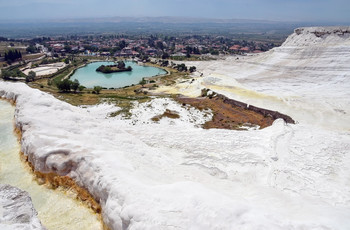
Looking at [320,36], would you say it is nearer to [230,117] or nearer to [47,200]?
[230,117]

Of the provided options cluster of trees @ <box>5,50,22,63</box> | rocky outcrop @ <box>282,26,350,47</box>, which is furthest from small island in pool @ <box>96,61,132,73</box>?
rocky outcrop @ <box>282,26,350,47</box>

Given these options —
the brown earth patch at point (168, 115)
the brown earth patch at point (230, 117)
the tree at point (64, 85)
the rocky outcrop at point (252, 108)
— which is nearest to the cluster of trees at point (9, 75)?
the tree at point (64, 85)

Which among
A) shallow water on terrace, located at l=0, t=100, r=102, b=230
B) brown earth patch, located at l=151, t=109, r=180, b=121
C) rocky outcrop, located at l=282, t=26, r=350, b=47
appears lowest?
brown earth patch, located at l=151, t=109, r=180, b=121

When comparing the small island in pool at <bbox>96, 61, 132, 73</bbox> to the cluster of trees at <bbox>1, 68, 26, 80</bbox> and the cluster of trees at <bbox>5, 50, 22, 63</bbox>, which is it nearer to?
the cluster of trees at <bbox>1, 68, 26, 80</bbox>

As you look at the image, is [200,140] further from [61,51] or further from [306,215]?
[61,51]

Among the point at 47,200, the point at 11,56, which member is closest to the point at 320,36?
the point at 47,200

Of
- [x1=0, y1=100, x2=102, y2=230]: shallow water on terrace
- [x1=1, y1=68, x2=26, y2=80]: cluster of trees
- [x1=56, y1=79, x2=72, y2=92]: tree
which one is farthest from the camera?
A: [x1=1, y1=68, x2=26, y2=80]: cluster of trees
